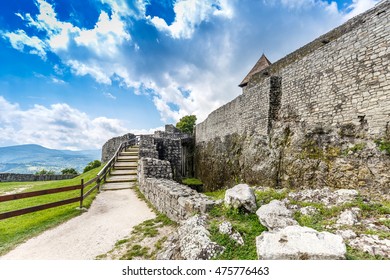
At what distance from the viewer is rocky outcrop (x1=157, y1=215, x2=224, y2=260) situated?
2605mm

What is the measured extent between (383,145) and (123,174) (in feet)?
36.5

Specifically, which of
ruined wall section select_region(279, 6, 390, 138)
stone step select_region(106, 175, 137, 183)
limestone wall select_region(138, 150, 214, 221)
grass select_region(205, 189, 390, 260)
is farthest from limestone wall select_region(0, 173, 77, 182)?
ruined wall section select_region(279, 6, 390, 138)

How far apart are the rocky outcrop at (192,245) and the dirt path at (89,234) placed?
1633mm

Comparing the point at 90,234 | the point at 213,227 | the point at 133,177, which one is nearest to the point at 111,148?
the point at 133,177

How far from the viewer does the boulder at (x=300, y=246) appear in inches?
78.6

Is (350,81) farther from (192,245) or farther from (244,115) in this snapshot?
(192,245)

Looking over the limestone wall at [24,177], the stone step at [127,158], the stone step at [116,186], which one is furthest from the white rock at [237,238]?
the limestone wall at [24,177]

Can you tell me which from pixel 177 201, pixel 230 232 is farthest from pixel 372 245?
pixel 177 201

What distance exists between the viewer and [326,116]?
6.65 meters

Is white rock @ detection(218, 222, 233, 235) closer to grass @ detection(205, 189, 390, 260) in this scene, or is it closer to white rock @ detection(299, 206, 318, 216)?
grass @ detection(205, 189, 390, 260)

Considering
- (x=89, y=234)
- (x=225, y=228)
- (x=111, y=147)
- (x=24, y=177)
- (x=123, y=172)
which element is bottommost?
(x=24, y=177)

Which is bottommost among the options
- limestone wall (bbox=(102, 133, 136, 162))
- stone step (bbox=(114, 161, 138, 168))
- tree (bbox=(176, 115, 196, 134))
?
stone step (bbox=(114, 161, 138, 168))

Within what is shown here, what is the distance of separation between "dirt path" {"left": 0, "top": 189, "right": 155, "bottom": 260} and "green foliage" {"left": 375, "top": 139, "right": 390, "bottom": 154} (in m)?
6.62
